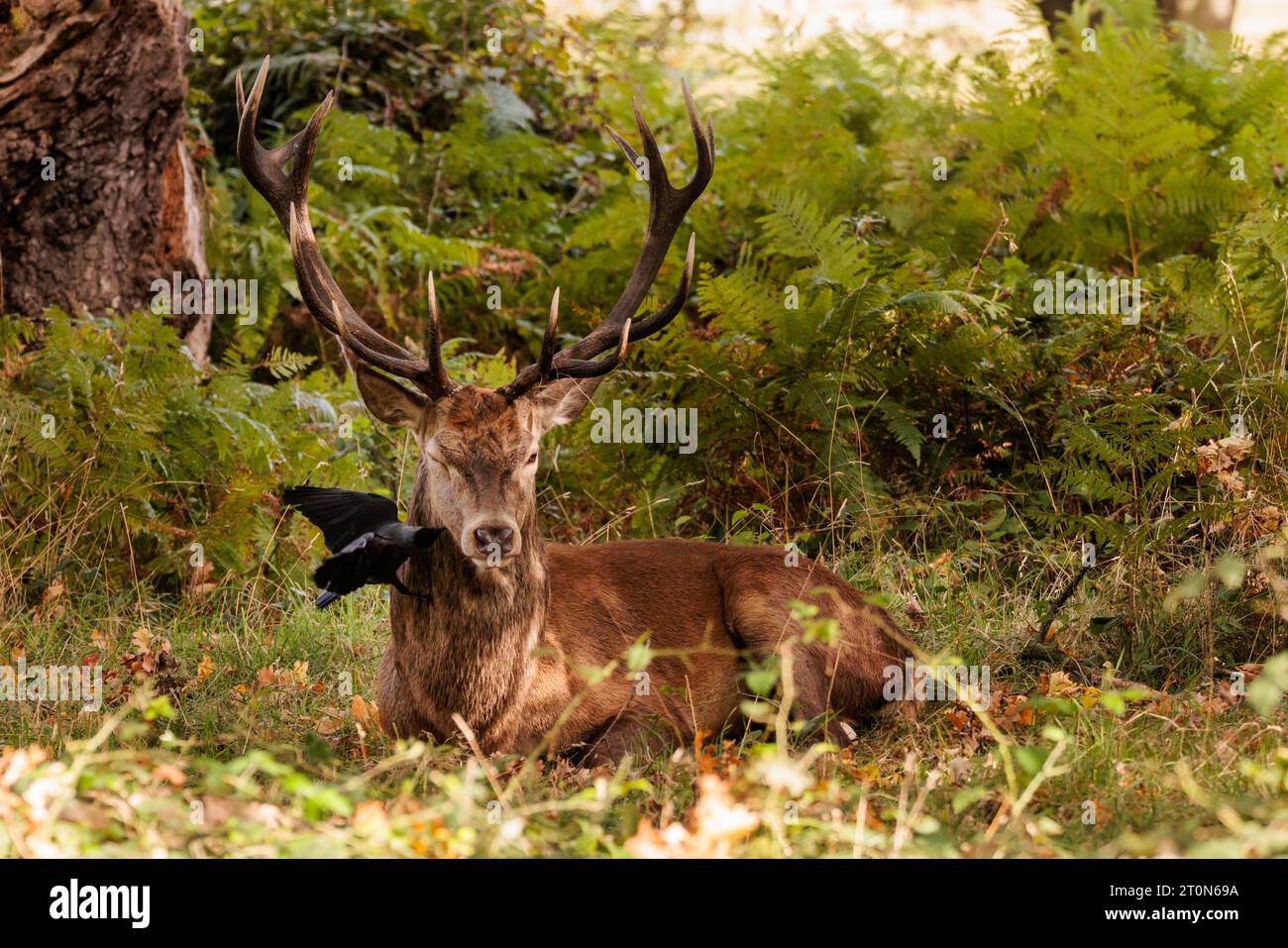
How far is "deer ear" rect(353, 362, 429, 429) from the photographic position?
5355 millimetres

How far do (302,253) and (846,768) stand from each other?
2.68 m

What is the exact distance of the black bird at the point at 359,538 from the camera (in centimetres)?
498

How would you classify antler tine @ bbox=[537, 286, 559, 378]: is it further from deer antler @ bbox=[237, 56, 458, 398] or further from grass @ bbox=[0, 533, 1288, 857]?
grass @ bbox=[0, 533, 1288, 857]

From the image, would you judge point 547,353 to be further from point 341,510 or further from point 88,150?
point 88,150

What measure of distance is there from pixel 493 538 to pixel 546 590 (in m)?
0.66

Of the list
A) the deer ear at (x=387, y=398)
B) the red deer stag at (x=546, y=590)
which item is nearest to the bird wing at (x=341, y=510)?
Answer: the red deer stag at (x=546, y=590)

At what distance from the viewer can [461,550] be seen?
16.5 ft

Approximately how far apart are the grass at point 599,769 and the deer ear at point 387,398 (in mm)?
1071

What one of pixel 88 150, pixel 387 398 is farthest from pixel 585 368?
pixel 88 150

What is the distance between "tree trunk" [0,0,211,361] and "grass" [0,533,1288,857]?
1903mm

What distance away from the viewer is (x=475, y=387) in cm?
538

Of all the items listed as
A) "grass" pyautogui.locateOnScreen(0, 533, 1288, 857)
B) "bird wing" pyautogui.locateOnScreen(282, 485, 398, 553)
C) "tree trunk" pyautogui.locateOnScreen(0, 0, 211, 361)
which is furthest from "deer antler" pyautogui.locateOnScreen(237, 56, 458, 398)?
"tree trunk" pyautogui.locateOnScreen(0, 0, 211, 361)

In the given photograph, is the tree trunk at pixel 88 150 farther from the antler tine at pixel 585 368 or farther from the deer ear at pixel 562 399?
the antler tine at pixel 585 368
